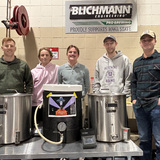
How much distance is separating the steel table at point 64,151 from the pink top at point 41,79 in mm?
850

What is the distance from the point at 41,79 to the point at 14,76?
1.22ft

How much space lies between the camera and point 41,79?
6.35 feet

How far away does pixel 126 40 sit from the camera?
264 cm

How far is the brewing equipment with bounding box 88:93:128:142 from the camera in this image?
3.74ft

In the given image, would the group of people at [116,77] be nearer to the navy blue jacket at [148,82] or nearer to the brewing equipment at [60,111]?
the navy blue jacket at [148,82]

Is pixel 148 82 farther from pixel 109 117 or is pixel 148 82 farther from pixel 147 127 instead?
pixel 109 117

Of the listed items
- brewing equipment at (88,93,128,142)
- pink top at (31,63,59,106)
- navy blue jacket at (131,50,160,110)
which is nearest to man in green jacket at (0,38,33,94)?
pink top at (31,63,59,106)

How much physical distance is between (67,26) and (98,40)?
60cm

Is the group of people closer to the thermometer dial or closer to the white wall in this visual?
the thermometer dial

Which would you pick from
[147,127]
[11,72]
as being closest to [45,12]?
[11,72]

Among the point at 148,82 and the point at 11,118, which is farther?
the point at 148,82

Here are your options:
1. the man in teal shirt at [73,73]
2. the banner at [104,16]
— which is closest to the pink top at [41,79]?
the man in teal shirt at [73,73]

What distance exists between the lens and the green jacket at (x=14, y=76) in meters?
1.61

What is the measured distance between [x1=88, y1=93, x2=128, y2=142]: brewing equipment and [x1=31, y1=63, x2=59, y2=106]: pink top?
951 mm
